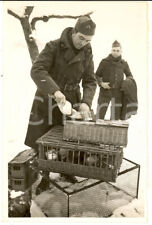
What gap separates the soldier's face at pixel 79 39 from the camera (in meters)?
2.07

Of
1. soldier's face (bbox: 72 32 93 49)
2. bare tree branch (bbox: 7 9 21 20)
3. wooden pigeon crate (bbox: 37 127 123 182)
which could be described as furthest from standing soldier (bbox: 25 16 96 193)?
bare tree branch (bbox: 7 9 21 20)

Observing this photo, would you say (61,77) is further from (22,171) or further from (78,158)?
(22,171)

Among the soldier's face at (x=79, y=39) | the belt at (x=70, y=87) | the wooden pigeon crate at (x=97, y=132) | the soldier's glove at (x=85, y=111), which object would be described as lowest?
the wooden pigeon crate at (x=97, y=132)

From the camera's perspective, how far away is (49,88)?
205 cm

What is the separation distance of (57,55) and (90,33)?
0.75 ft

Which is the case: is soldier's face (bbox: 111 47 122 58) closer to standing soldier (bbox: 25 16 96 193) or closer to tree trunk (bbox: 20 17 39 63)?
standing soldier (bbox: 25 16 96 193)

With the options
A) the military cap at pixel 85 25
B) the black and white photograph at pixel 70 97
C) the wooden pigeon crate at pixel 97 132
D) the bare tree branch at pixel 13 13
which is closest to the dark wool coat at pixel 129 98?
the black and white photograph at pixel 70 97

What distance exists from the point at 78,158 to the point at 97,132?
0.18 meters

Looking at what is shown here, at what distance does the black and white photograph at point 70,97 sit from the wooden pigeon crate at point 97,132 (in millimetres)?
67

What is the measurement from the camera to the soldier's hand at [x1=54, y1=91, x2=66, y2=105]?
205 centimetres

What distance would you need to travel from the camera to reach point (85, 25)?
6.77 ft

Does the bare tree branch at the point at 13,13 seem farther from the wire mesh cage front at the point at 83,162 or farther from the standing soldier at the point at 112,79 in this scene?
the wire mesh cage front at the point at 83,162

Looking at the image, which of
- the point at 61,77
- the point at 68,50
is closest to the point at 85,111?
the point at 61,77

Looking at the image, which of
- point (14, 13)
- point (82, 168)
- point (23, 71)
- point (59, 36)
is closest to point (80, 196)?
point (82, 168)
